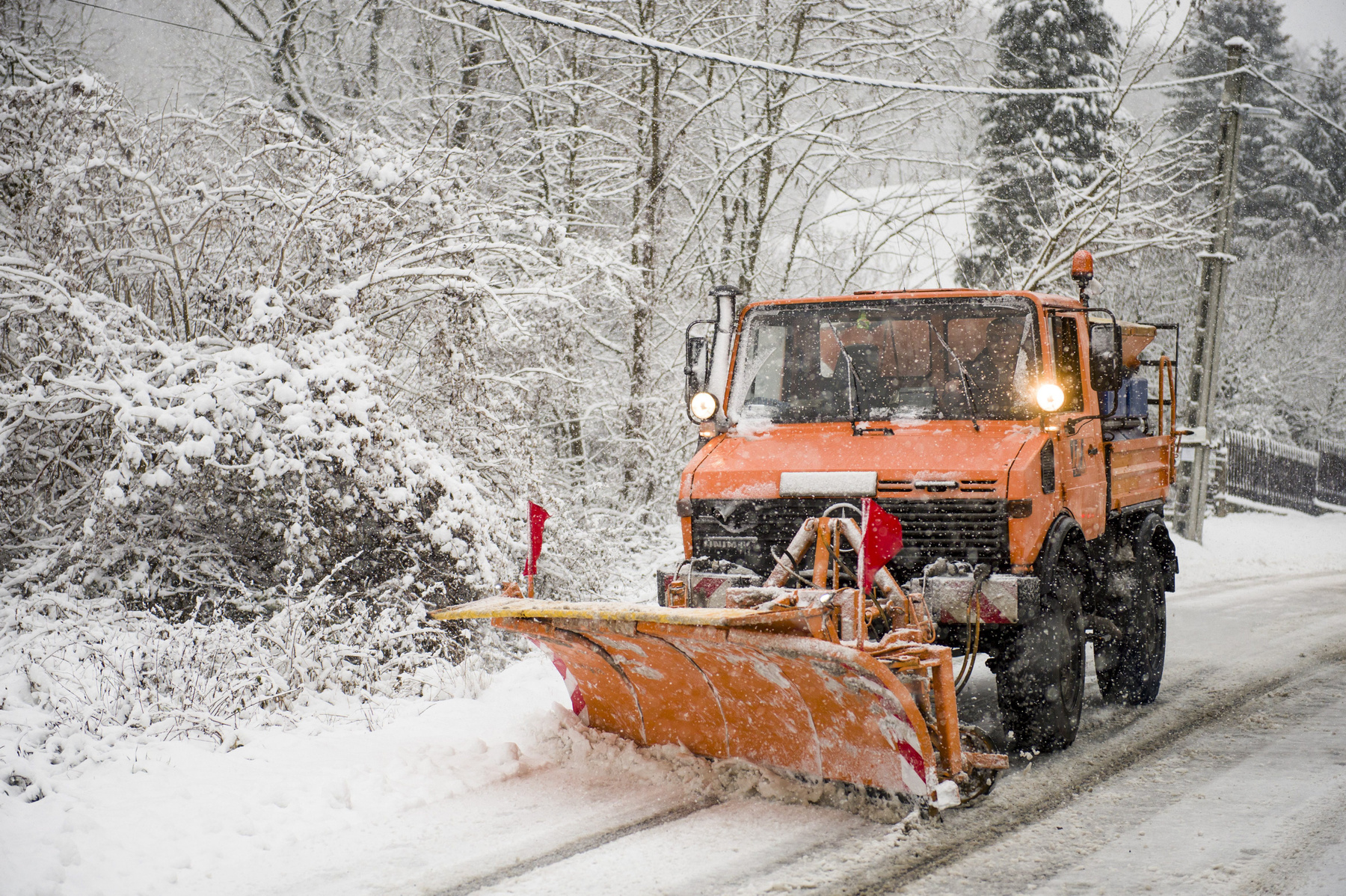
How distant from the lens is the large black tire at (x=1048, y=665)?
5031 millimetres

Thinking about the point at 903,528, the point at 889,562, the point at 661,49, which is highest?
the point at 661,49

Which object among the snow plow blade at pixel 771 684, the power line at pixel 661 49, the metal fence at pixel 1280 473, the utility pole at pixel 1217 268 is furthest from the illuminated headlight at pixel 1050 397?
the metal fence at pixel 1280 473

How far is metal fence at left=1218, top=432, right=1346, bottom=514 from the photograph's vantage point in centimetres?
2347

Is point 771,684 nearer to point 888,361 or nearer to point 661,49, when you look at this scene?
point 888,361

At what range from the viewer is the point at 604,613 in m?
4.37

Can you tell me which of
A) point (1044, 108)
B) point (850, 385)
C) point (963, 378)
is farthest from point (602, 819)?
point (1044, 108)

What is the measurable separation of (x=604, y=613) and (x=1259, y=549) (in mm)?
15466

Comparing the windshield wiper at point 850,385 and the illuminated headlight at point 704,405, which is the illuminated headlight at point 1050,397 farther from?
the illuminated headlight at point 704,405

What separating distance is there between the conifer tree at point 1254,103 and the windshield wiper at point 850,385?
105 ft

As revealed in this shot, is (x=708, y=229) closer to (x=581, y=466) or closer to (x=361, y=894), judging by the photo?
(x=581, y=466)

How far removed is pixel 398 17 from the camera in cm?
1435

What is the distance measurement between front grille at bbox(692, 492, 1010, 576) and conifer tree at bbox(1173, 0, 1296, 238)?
32.7m

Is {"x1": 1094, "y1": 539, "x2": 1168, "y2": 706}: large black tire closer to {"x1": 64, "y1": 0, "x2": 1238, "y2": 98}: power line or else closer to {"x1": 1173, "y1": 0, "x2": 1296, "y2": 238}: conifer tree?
{"x1": 64, "y1": 0, "x2": 1238, "y2": 98}: power line

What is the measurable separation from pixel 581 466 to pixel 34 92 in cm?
714
